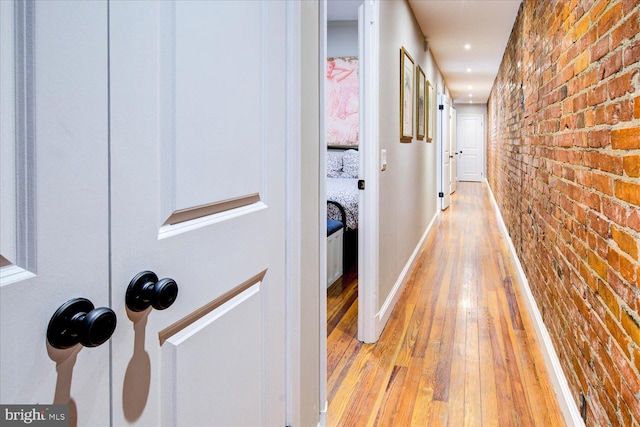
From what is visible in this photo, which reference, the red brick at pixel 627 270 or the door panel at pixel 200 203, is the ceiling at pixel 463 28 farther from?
the red brick at pixel 627 270

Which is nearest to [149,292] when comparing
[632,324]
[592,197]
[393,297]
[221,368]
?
[221,368]

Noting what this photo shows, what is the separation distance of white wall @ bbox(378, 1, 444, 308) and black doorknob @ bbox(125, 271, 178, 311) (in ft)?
7.44

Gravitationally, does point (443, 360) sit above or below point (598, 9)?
below

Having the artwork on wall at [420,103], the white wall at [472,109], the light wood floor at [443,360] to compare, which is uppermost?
the white wall at [472,109]

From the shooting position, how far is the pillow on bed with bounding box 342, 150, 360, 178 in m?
5.39

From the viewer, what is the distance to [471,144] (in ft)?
49.7

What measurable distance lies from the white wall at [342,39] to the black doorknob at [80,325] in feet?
17.5

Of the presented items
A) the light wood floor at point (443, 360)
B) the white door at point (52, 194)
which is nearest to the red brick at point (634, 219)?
the light wood floor at point (443, 360)

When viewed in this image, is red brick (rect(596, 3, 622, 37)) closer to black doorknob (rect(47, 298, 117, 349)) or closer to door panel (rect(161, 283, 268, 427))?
door panel (rect(161, 283, 268, 427))

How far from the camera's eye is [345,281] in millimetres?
4105

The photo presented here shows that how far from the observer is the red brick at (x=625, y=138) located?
1.26 m

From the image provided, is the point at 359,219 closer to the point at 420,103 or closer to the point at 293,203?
the point at 293,203

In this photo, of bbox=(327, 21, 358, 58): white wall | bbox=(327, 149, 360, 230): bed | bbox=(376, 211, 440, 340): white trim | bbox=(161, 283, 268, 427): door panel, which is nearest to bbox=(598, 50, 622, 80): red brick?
bbox=(161, 283, 268, 427): door panel

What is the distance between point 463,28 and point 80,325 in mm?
5611
